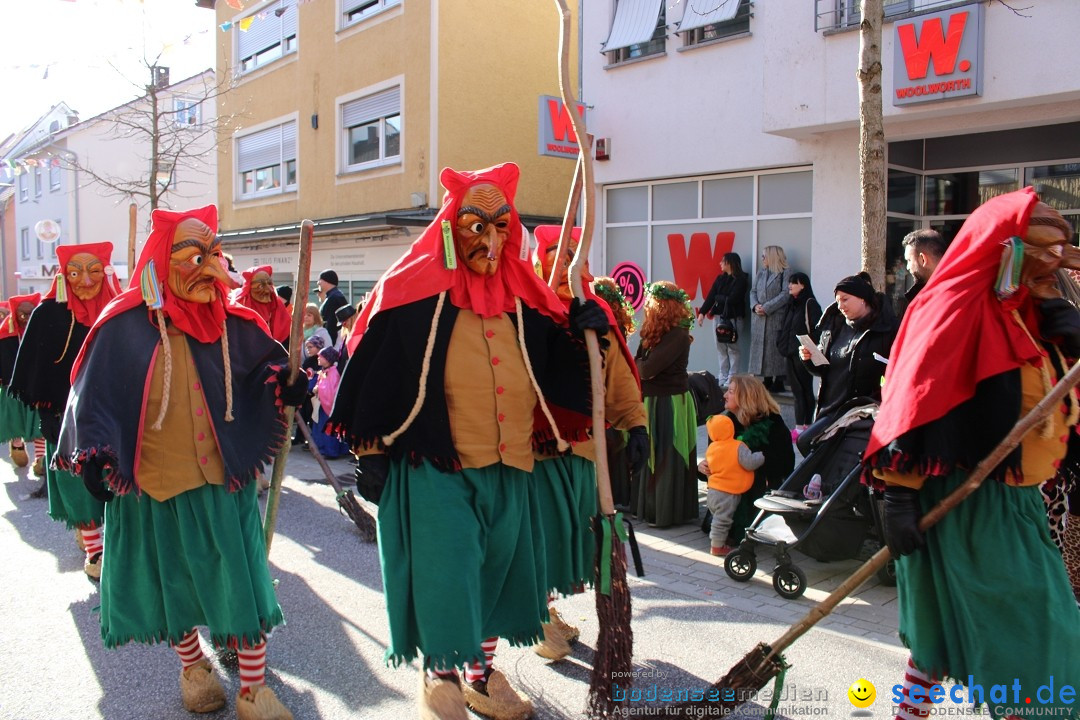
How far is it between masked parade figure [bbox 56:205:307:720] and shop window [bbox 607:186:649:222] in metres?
9.67

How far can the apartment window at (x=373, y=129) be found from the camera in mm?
16812

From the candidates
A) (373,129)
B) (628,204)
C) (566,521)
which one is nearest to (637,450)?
(566,521)

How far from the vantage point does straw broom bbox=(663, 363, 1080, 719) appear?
2.77 meters

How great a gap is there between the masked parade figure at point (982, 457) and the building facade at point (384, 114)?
12290mm

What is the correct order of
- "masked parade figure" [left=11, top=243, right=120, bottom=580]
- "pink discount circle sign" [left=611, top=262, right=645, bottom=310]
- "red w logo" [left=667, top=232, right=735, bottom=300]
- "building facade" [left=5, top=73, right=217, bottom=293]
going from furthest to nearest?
"building facade" [left=5, top=73, right=217, bottom=293]
"red w logo" [left=667, top=232, right=735, bottom=300]
"pink discount circle sign" [left=611, top=262, right=645, bottom=310]
"masked parade figure" [left=11, top=243, right=120, bottom=580]

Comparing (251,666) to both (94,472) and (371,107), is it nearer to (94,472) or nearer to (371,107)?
(94,472)

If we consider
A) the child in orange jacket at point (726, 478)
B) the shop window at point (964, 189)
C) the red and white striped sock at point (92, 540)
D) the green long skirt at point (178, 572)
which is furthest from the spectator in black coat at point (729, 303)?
the green long skirt at point (178, 572)

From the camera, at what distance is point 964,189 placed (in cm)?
1066

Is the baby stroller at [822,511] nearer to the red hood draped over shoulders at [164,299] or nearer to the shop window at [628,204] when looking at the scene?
the red hood draped over shoulders at [164,299]

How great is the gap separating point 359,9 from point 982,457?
17.3 m

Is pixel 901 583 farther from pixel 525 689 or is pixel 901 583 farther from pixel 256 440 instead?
pixel 256 440

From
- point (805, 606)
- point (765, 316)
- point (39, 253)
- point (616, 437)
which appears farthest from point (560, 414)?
point (39, 253)

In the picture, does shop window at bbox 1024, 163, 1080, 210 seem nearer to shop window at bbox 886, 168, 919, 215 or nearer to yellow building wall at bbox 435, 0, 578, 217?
shop window at bbox 886, 168, 919, 215

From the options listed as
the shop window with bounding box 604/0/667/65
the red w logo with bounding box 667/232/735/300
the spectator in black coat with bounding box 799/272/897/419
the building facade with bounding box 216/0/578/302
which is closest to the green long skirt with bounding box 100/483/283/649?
the spectator in black coat with bounding box 799/272/897/419
